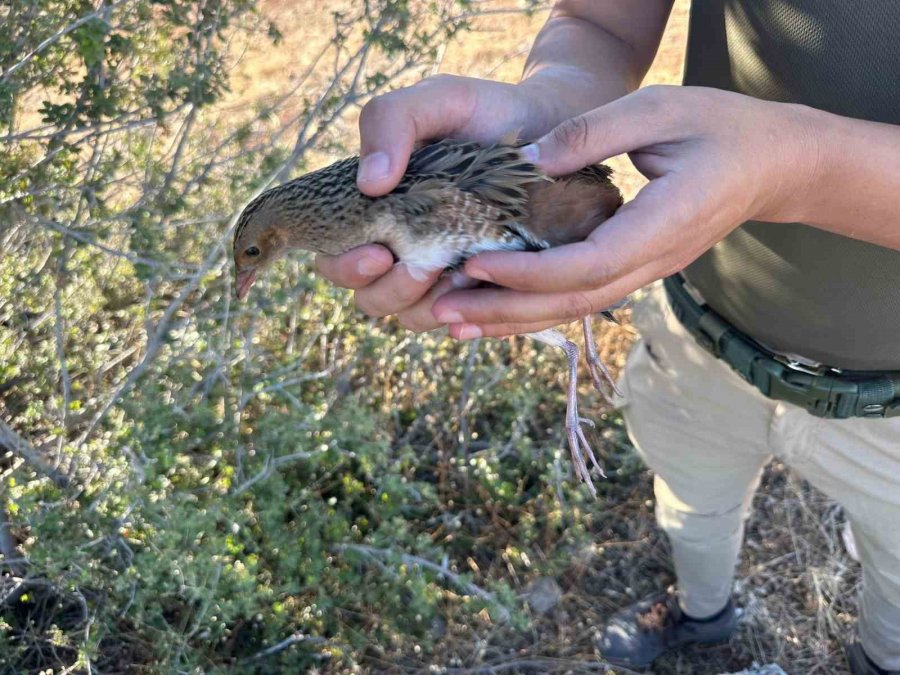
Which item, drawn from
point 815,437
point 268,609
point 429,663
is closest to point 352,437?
point 268,609

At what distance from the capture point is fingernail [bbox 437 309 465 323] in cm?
191

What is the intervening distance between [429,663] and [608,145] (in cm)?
249

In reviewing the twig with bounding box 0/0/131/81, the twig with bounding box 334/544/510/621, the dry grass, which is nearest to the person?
the dry grass

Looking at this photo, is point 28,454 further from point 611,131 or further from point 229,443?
point 611,131

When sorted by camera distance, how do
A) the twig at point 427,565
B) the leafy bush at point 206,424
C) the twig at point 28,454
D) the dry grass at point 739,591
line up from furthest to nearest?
1. the dry grass at point 739,591
2. the twig at point 427,565
3. the twig at point 28,454
4. the leafy bush at point 206,424

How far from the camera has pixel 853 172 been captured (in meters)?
1.64

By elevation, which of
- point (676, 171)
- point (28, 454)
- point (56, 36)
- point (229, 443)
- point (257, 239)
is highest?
point (56, 36)

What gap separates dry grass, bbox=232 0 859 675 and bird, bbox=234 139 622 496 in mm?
1879

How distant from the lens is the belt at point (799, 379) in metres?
2.13

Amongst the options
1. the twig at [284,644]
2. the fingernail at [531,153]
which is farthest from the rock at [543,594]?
the fingernail at [531,153]

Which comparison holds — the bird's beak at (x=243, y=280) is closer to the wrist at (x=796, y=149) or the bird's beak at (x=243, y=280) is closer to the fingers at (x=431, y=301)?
the fingers at (x=431, y=301)

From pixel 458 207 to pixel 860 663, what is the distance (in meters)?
2.68

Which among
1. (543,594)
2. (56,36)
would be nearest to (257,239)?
(56,36)

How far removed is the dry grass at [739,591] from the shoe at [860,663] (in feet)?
0.49
